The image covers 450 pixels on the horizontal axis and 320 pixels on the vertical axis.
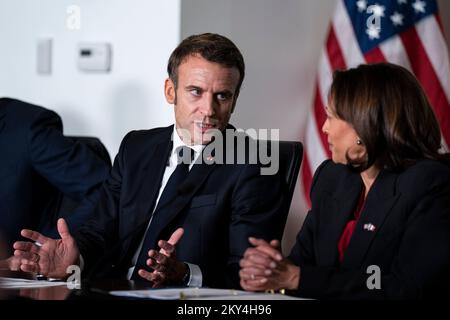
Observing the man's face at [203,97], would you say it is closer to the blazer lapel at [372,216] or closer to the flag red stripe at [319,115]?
the blazer lapel at [372,216]

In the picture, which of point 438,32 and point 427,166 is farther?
point 438,32

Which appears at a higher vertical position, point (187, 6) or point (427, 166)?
point (187, 6)

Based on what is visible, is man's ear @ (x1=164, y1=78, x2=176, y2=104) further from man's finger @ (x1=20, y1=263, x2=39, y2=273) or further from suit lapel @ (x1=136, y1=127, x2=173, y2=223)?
man's finger @ (x1=20, y1=263, x2=39, y2=273)

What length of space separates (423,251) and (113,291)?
2.41 ft

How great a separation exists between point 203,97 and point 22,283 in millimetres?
911

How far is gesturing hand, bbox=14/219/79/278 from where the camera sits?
2.13 meters

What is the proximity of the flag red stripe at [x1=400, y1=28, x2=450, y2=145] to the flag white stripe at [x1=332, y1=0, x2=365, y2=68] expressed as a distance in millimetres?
232

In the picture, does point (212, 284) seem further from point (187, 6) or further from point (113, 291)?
point (187, 6)

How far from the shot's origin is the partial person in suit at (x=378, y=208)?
1874 mm

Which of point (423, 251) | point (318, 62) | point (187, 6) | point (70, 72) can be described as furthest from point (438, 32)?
point (423, 251)

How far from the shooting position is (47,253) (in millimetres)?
2189

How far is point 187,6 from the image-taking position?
3.50 m

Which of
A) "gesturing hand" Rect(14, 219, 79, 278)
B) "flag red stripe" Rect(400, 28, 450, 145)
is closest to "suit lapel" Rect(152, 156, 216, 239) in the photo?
"gesturing hand" Rect(14, 219, 79, 278)

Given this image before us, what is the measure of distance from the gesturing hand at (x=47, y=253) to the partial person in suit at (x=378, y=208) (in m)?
0.59
